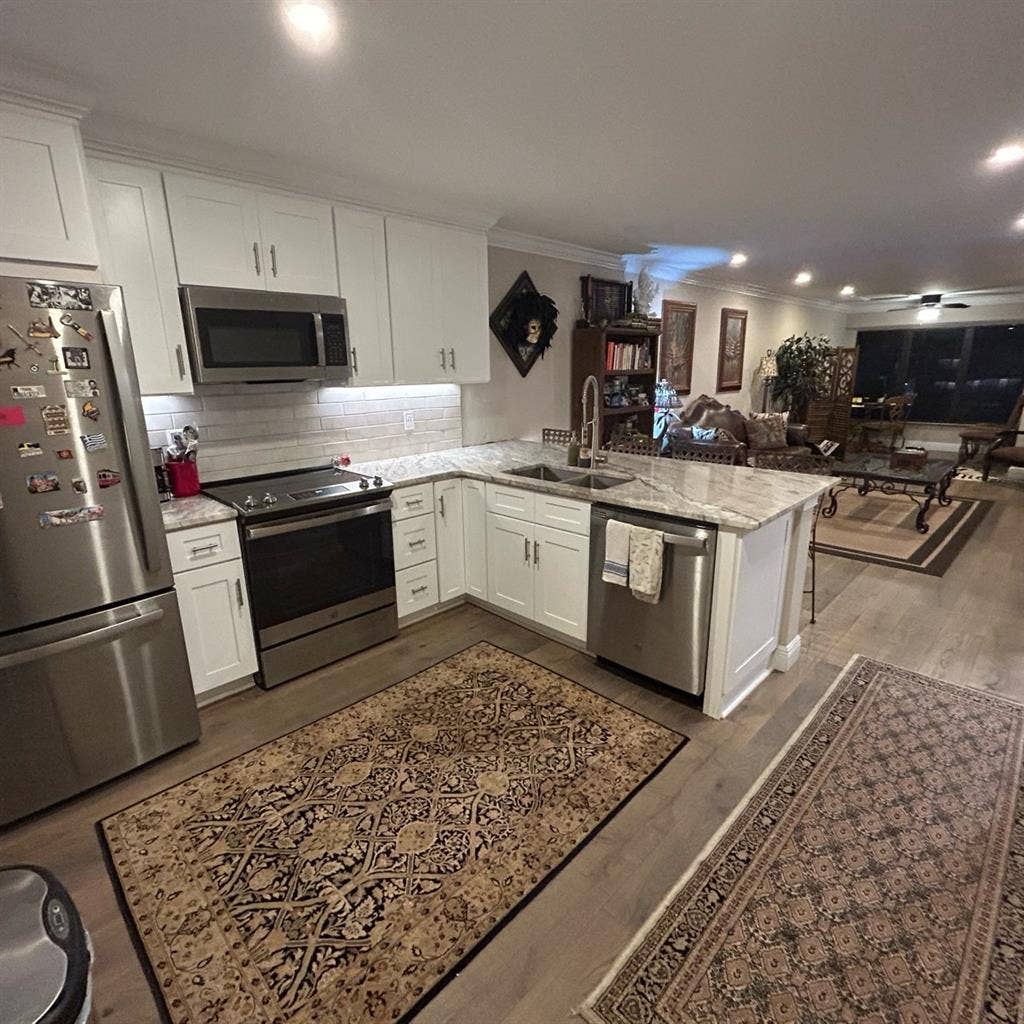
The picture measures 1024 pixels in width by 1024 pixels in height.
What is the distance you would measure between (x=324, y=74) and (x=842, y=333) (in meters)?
11.0

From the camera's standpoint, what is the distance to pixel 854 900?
1.69 metres

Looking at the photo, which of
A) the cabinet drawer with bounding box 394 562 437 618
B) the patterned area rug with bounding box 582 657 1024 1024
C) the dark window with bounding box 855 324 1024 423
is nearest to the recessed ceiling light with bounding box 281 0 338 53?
the cabinet drawer with bounding box 394 562 437 618

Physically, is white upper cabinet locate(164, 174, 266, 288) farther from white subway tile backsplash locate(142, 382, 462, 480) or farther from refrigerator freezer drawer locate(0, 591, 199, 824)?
refrigerator freezer drawer locate(0, 591, 199, 824)

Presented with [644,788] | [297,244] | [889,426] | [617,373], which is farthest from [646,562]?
[889,426]

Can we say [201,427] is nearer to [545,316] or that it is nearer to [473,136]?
[473,136]

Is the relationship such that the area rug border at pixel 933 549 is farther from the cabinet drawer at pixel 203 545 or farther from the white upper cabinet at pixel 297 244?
the cabinet drawer at pixel 203 545

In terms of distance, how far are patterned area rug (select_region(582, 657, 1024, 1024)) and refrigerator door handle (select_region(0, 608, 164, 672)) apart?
6.59 ft

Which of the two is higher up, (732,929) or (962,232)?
(962,232)

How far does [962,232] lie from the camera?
426 centimetres

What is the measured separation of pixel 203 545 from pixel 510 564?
5.38 ft

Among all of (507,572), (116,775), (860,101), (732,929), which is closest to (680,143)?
(860,101)

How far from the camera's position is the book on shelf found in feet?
16.1

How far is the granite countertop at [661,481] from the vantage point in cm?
240

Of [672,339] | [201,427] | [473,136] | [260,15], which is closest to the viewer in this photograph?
[260,15]
